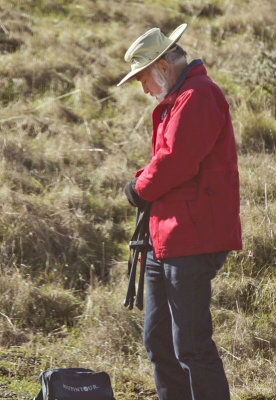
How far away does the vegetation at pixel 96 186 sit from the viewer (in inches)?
153

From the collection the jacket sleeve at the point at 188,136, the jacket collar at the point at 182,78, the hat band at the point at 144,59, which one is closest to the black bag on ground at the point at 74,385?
the jacket sleeve at the point at 188,136

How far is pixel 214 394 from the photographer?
2572 millimetres

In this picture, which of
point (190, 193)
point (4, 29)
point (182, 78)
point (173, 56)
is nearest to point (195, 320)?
point (190, 193)

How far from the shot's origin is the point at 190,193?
2.51m

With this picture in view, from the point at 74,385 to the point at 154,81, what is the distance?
1566 millimetres

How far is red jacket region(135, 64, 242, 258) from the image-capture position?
2432 mm

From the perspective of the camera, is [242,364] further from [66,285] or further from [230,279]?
[66,285]

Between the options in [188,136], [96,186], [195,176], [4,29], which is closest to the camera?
[188,136]

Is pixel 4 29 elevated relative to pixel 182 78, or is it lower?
elevated

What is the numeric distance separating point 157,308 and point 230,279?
1811 millimetres

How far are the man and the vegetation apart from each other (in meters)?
0.99

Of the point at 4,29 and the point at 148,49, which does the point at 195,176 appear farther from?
the point at 4,29

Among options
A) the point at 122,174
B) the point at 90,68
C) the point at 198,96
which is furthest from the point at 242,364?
the point at 90,68

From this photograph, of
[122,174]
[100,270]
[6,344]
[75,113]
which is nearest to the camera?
[6,344]
